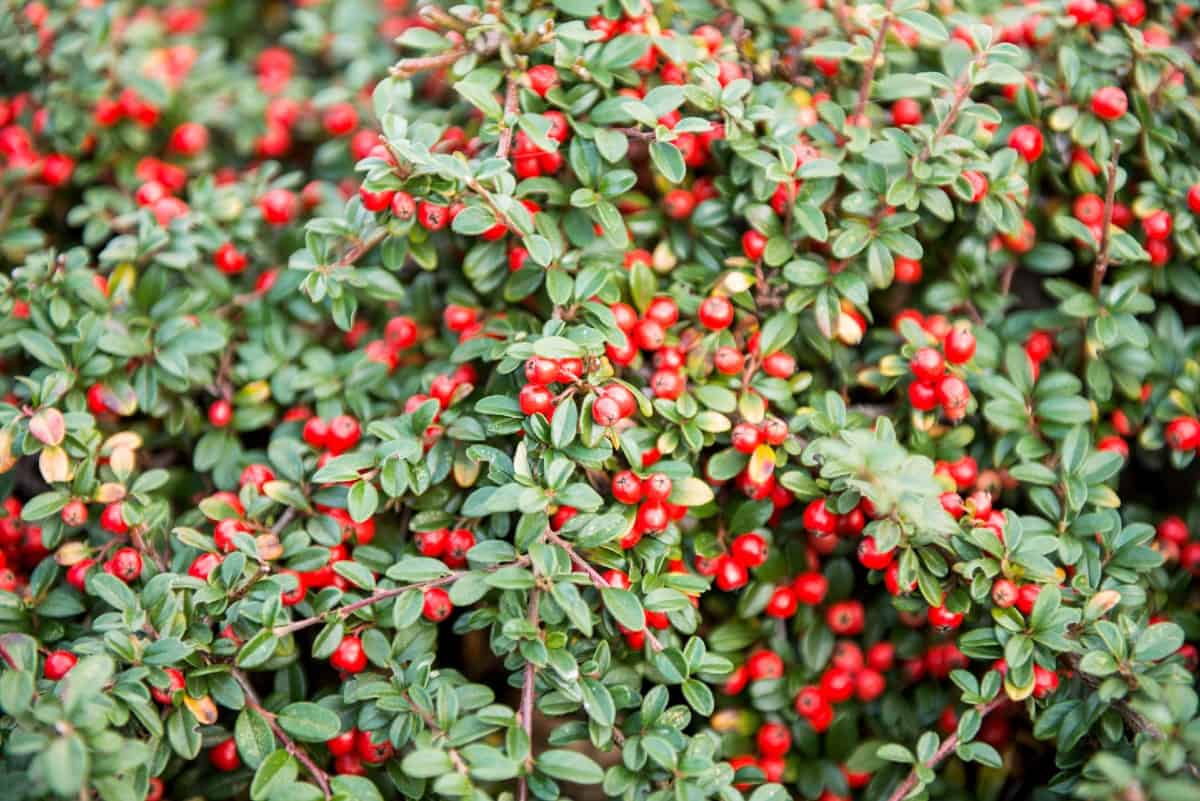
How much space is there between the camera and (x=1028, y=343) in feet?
9.05

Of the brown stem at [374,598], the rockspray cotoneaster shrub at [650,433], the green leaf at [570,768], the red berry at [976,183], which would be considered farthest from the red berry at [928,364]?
the green leaf at [570,768]

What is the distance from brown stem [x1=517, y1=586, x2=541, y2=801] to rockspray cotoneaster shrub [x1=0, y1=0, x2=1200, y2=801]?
0.06 ft

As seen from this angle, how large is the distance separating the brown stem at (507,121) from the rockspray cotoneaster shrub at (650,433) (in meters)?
0.01

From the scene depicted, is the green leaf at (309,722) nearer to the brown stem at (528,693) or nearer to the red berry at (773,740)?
the brown stem at (528,693)

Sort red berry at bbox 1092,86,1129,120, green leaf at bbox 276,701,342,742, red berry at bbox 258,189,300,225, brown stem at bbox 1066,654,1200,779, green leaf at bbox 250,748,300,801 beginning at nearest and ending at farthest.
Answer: brown stem at bbox 1066,654,1200,779
green leaf at bbox 250,748,300,801
green leaf at bbox 276,701,342,742
red berry at bbox 1092,86,1129,120
red berry at bbox 258,189,300,225

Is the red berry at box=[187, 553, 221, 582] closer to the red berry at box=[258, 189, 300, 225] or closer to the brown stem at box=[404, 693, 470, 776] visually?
the brown stem at box=[404, 693, 470, 776]

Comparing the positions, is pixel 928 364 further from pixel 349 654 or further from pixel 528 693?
pixel 349 654

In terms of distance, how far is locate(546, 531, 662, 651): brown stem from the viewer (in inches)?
83.7

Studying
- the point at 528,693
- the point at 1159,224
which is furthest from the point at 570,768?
the point at 1159,224

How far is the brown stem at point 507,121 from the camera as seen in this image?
7.79 feet

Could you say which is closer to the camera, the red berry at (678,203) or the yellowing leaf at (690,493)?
the yellowing leaf at (690,493)

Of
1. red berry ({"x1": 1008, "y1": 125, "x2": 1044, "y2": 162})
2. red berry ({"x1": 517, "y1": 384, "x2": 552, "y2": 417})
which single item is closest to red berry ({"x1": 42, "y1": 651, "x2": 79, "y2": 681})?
red berry ({"x1": 517, "y1": 384, "x2": 552, "y2": 417})

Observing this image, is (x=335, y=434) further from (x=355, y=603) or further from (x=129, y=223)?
(x=129, y=223)

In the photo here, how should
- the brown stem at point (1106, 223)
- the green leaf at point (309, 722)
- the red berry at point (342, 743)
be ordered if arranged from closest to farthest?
the green leaf at point (309, 722) < the red berry at point (342, 743) < the brown stem at point (1106, 223)
